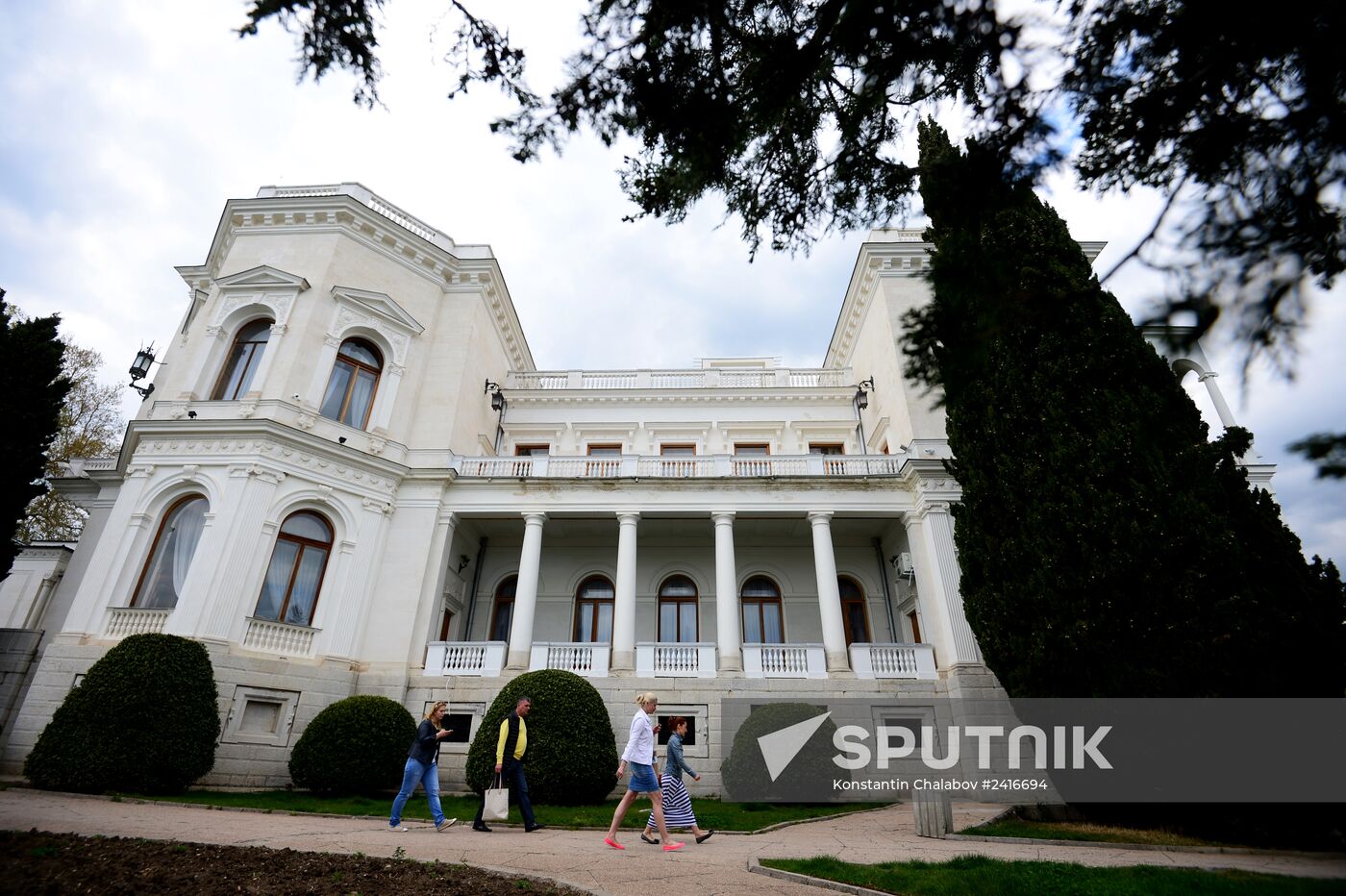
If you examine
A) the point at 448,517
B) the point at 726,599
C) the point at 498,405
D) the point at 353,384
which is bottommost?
the point at 726,599

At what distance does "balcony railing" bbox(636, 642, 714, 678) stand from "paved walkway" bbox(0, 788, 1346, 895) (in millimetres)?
6416

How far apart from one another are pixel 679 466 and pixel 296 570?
10347 mm

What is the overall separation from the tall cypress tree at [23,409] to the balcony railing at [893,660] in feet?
61.7

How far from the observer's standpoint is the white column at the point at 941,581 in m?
14.7

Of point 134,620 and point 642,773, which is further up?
point 134,620

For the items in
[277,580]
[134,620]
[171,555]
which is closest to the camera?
[134,620]

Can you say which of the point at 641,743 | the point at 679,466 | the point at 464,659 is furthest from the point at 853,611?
the point at 641,743

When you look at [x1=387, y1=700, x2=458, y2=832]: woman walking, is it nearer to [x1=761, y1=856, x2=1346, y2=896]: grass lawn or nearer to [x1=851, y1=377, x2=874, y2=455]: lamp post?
[x1=761, y1=856, x2=1346, y2=896]: grass lawn

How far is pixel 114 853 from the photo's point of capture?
14.7 feet

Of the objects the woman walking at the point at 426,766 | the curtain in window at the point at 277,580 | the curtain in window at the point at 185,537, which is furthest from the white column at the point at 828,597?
the curtain in window at the point at 185,537

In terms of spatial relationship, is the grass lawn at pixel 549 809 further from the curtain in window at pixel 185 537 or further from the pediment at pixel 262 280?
the pediment at pixel 262 280

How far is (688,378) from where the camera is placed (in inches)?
921

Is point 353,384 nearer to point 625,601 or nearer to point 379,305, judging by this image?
point 379,305

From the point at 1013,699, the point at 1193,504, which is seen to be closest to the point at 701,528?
the point at 1013,699
